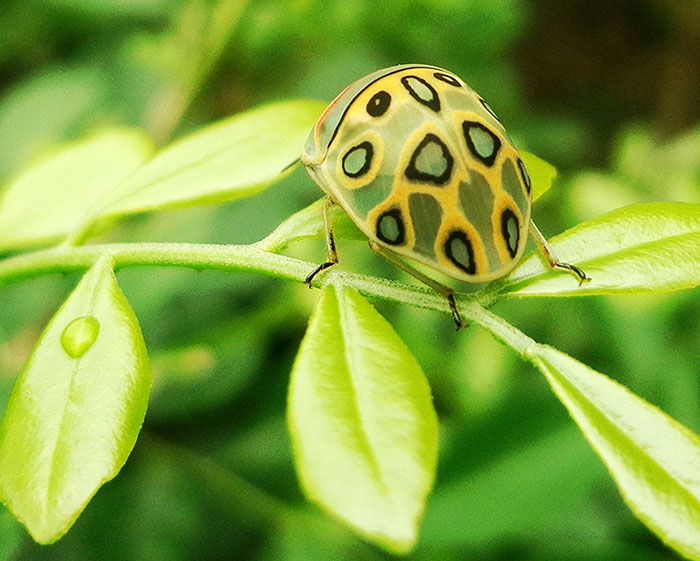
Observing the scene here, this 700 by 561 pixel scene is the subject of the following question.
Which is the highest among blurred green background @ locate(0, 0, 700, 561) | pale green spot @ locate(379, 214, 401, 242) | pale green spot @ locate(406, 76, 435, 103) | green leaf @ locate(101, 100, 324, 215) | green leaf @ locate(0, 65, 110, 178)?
pale green spot @ locate(406, 76, 435, 103)

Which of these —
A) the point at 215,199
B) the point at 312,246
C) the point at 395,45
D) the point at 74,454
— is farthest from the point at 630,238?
the point at 395,45

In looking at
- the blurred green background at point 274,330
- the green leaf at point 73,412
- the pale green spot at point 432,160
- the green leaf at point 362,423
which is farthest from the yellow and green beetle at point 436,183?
the blurred green background at point 274,330

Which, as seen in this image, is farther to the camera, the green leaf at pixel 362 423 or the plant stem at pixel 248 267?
the plant stem at pixel 248 267

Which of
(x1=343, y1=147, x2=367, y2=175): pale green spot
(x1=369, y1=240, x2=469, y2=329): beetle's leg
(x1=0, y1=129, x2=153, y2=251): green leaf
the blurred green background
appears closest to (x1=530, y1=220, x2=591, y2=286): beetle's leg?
(x1=369, y1=240, x2=469, y2=329): beetle's leg

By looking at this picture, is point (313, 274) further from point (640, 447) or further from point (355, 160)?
point (640, 447)

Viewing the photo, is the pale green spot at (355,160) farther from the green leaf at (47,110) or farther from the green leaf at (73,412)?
the green leaf at (47,110)

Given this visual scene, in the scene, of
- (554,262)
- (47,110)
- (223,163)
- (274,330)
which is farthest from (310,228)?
(47,110)

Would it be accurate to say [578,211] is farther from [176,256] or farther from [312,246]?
[176,256]

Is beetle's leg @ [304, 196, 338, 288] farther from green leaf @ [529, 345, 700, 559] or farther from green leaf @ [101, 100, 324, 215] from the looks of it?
green leaf @ [529, 345, 700, 559]
